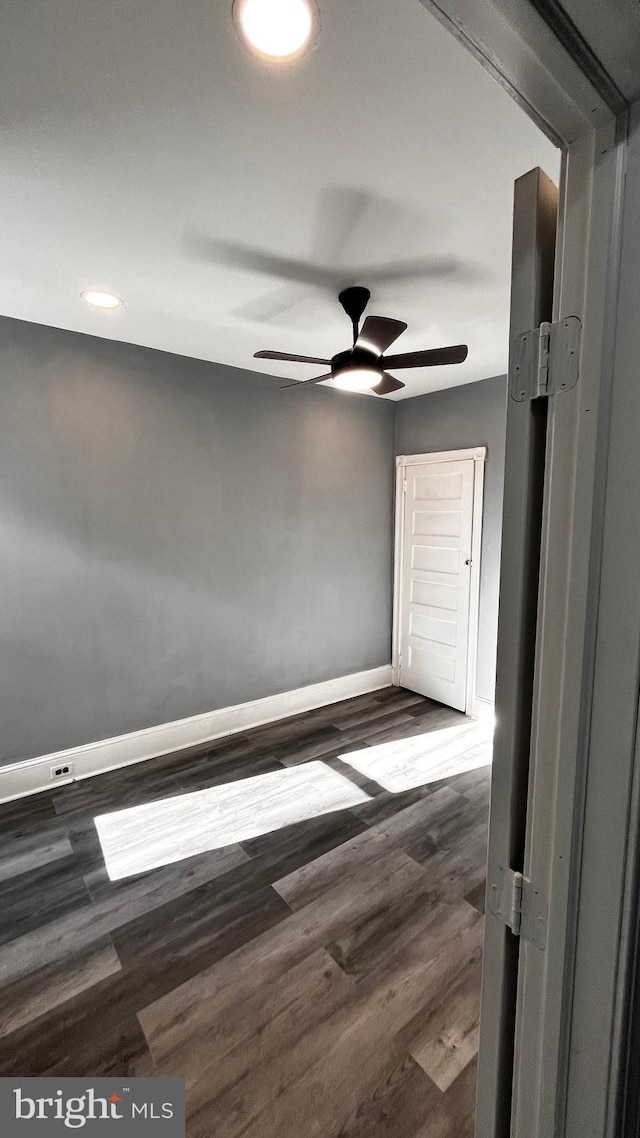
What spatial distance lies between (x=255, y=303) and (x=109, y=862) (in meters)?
2.77

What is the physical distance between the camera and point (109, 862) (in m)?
2.30

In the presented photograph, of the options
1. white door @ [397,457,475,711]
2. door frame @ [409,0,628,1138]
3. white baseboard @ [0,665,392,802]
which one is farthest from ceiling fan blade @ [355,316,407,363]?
white baseboard @ [0,665,392,802]

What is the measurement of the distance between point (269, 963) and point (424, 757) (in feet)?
5.74

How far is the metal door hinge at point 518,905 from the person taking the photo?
75cm

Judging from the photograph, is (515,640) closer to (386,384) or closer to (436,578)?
(386,384)

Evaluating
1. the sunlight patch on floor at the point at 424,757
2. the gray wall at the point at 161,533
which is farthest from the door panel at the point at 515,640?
the gray wall at the point at 161,533

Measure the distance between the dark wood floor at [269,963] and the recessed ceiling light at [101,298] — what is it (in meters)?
2.66

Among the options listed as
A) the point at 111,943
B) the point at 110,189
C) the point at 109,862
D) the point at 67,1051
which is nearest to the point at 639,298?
the point at 110,189

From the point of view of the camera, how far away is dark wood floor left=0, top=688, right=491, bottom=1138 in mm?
1375

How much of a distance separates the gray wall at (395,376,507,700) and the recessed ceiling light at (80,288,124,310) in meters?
2.55

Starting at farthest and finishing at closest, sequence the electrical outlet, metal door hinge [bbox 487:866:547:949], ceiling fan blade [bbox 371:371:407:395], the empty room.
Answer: the electrical outlet → ceiling fan blade [bbox 371:371:407:395] → the empty room → metal door hinge [bbox 487:866:547:949]

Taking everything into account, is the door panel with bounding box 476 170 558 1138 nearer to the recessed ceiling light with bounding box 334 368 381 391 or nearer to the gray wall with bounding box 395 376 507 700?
the recessed ceiling light with bounding box 334 368 381 391

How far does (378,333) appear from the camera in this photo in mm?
2094

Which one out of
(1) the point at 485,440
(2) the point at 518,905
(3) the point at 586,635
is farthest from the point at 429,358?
(2) the point at 518,905
